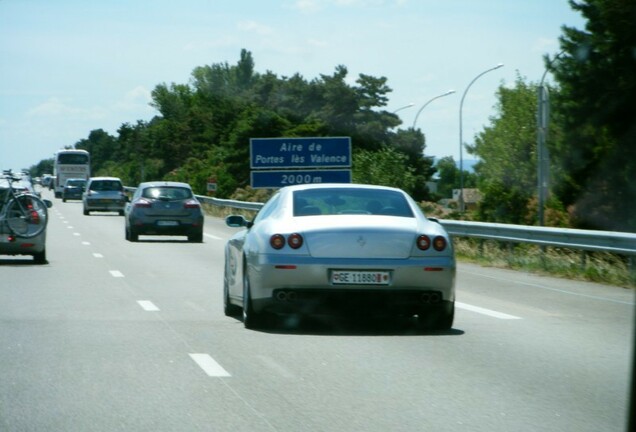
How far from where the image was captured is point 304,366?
9.32 m

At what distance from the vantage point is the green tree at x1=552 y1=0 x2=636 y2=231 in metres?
41.5

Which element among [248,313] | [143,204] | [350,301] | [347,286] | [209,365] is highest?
[143,204]

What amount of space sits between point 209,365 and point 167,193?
2285cm

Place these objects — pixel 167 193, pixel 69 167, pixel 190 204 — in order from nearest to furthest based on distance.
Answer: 1. pixel 190 204
2. pixel 167 193
3. pixel 69 167

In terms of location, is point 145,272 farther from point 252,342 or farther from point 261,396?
point 261,396

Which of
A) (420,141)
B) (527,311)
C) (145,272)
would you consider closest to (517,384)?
(527,311)

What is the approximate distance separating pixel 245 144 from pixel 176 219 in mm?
48345

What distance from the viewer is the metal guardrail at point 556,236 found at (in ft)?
58.4

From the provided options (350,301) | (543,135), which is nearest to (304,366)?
(350,301)

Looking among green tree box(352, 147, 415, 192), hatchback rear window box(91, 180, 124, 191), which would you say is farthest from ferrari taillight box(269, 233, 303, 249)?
hatchback rear window box(91, 180, 124, 191)

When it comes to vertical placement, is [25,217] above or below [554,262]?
above

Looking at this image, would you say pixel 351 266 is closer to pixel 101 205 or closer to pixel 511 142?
pixel 101 205

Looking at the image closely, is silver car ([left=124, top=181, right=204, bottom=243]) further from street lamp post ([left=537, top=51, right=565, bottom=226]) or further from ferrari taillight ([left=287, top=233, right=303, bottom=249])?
ferrari taillight ([left=287, top=233, right=303, bottom=249])

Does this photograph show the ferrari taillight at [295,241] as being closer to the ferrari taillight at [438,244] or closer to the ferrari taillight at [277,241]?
the ferrari taillight at [277,241]
